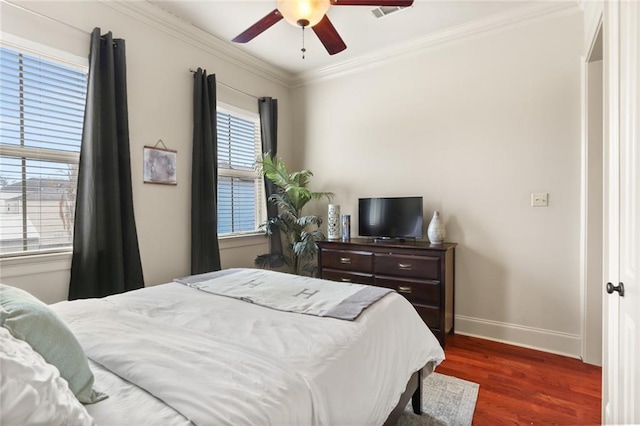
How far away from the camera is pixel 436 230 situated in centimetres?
298

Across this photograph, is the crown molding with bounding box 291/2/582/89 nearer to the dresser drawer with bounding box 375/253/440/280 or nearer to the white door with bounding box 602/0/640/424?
the white door with bounding box 602/0/640/424

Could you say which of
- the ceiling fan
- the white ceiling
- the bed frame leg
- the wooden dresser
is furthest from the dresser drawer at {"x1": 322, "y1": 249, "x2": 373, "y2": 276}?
the white ceiling

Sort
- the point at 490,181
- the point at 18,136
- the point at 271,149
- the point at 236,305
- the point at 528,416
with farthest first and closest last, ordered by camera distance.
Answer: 1. the point at 271,149
2. the point at 490,181
3. the point at 18,136
4. the point at 528,416
5. the point at 236,305

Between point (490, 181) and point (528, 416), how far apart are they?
185 cm

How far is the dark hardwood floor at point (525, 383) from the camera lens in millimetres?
1849

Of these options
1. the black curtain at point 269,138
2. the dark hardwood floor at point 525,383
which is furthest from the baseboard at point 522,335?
the black curtain at point 269,138

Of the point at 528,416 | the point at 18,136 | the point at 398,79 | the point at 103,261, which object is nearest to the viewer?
the point at 528,416

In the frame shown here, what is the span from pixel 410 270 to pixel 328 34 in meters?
2.01

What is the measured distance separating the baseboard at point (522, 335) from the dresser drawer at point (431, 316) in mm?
465

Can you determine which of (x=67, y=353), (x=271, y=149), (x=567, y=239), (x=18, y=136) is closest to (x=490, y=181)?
(x=567, y=239)

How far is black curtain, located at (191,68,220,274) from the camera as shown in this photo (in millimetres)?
2992

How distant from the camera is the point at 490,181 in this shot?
294cm

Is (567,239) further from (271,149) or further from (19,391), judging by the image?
(19,391)

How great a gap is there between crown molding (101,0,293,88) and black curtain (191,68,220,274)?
31 centimetres
